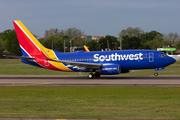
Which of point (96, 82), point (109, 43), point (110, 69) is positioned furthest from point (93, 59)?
point (109, 43)

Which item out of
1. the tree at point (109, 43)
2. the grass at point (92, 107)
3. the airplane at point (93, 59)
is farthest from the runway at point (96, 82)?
the tree at point (109, 43)

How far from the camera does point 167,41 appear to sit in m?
177

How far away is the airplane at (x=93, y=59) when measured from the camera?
1442 inches

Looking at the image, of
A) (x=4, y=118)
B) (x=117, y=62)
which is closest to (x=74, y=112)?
(x=4, y=118)

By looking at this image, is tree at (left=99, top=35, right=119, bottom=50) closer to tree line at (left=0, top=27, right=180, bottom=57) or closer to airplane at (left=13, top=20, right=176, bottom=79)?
tree line at (left=0, top=27, right=180, bottom=57)

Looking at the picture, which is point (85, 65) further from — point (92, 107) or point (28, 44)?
point (92, 107)

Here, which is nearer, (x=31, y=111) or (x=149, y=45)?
(x=31, y=111)

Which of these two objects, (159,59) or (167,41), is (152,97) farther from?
(167,41)

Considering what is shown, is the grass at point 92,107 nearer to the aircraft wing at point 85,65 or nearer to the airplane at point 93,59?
the airplane at point 93,59

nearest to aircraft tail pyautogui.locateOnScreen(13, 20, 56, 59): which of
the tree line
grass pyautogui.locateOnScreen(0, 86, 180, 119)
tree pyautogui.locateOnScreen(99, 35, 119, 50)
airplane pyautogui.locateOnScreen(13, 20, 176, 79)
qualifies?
airplane pyautogui.locateOnScreen(13, 20, 176, 79)

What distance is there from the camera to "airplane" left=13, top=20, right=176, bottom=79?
36.6 metres

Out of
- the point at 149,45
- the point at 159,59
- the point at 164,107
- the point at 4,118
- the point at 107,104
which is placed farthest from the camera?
the point at 149,45

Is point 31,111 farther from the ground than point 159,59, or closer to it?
closer to it

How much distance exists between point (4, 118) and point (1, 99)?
6.93 m
